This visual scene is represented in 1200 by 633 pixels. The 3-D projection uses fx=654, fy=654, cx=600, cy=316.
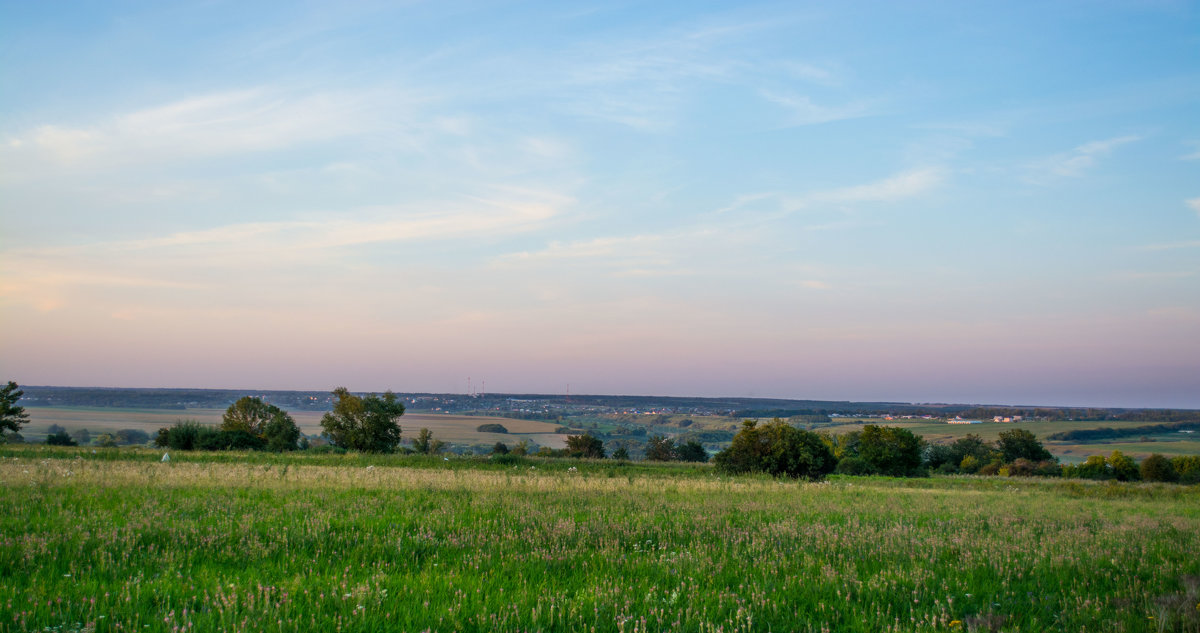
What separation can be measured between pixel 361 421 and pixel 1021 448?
10515cm

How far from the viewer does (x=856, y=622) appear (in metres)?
5.75

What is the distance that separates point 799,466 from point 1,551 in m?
40.3

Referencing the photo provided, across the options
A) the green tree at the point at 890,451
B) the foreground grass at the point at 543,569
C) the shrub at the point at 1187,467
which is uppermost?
the foreground grass at the point at 543,569

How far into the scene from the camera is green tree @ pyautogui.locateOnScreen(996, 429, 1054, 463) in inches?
4254

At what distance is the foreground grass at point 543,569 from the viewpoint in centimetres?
550

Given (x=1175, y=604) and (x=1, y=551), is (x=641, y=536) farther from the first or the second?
(x=1, y=551)

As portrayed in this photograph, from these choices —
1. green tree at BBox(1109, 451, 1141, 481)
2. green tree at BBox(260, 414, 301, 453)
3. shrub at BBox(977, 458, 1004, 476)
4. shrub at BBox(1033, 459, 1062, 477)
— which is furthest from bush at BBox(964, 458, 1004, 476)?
green tree at BBox(260, 414, 301, 453)

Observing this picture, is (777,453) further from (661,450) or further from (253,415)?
(253,415)

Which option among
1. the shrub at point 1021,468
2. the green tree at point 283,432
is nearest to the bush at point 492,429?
the green tree at point 283,432

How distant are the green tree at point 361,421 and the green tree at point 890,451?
55.4 m

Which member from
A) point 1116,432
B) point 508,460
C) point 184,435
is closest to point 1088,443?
point 1116,432

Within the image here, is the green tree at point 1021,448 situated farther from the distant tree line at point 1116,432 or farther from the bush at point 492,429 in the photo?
the bush at point 492,429

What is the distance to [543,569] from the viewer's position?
285 inches

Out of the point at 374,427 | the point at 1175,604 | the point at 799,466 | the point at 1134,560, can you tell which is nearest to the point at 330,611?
the point at 1175,604
